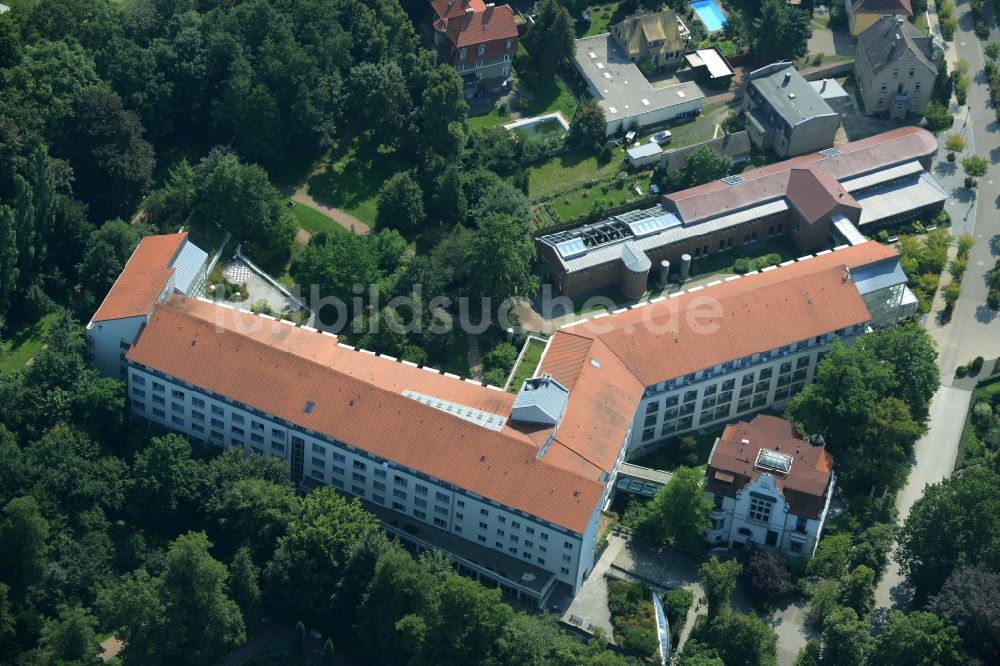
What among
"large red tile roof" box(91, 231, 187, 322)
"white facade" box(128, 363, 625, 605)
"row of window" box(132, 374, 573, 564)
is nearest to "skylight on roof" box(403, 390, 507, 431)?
"white facade" box(128, 363, 625, 605)

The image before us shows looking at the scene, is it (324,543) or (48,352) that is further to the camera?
(48,352)

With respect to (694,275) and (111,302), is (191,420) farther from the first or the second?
(694,275)

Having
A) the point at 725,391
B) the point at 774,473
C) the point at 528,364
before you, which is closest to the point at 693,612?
the point at 774,473

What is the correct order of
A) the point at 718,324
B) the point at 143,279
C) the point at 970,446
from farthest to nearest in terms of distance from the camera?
1. the point at 970,446
2. the point at 718,324
3. the point at 143,279

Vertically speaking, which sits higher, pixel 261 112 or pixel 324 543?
pixel 261 112

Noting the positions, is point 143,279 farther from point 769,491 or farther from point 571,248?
point 769,491

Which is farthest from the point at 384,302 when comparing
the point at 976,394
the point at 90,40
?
the point at 976,394

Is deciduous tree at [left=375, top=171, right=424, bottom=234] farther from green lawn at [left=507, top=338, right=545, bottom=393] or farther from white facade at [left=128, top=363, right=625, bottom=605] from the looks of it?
→ white facade at [left=128, top=363, right=625, bottom=605]
